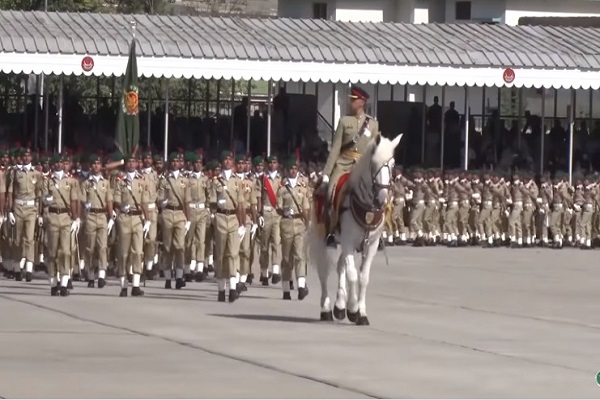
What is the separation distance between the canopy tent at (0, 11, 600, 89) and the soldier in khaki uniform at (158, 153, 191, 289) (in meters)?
8.97

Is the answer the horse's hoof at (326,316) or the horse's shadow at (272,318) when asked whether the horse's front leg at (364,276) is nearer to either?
the horse's hoof at (326,316)

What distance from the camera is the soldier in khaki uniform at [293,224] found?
71.3 feet

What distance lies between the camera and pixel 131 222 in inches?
864

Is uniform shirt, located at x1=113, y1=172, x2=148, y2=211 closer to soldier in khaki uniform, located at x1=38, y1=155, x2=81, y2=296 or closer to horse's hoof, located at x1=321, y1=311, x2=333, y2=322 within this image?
soldier in khaki uniform, located at x1=38, y1=155, x2=81, y2=296

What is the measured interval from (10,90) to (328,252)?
25.9 meters

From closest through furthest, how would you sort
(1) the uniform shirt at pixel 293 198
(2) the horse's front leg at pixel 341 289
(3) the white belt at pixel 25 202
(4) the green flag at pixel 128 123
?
(2) the horse's front leg at pixel 341 289
(1) the uniform shirt at pixel 293 198
(3) the white belt at pixel 25 202
(4) the green flag at pixel 128 123

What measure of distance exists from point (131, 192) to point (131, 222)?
434mm

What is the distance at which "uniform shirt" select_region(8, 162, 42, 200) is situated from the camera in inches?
954

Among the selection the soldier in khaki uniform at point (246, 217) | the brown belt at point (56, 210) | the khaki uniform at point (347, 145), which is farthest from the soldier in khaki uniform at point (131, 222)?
the khaki uniform at point (347, 145)

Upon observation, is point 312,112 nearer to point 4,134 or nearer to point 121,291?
point 4,134

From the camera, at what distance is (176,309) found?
1970 centimetres

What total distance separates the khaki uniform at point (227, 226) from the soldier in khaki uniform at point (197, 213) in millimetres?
2345

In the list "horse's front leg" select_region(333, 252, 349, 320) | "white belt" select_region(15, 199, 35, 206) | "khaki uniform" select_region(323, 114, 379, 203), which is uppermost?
"khaki uniform" select_region(323, 114, 379, 203)

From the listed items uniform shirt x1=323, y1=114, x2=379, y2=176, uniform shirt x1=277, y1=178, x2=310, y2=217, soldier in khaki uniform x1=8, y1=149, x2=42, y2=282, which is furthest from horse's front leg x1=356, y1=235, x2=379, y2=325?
soldier in khaki uniform x1=8, y1=149, x2=42, y2=282
